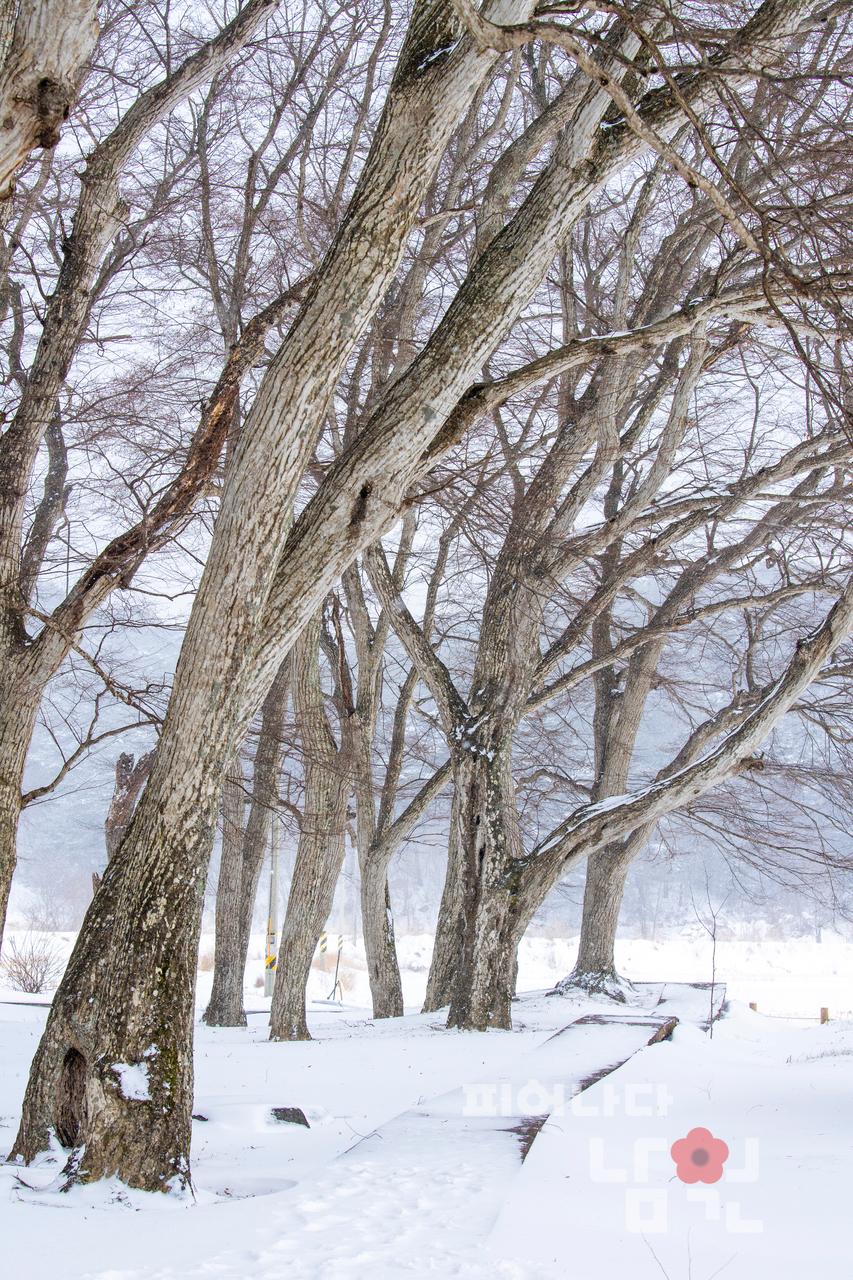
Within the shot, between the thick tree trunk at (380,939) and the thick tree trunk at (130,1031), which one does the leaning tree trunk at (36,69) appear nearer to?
the thick tree trunk at (130,1031)

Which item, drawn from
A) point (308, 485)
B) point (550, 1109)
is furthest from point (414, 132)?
point (308, 485)

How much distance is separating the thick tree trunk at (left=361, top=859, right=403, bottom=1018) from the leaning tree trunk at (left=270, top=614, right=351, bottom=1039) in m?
0.62

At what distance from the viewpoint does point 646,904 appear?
45.3 meters

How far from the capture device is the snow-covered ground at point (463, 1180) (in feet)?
8.69

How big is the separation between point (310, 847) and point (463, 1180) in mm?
6816

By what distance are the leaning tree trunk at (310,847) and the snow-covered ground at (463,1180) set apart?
2.91 metres

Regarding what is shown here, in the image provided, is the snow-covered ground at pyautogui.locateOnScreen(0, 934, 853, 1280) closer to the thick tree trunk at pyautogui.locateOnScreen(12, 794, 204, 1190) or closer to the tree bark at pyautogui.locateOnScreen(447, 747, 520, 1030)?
the thick tree trunk at pyautogui.locateOnScreen(12, 794, 204, 1190)

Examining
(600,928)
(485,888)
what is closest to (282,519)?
(485,888)

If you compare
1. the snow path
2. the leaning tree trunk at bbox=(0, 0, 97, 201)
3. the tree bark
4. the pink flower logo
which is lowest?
the snow path

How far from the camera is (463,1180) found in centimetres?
352

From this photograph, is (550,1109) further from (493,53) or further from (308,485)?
(308,485)

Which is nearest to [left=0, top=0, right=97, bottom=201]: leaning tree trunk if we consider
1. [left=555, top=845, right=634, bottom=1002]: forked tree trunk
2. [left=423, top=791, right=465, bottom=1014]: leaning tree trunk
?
[left=423, top=791, right=465, bottom=1014]: leaning tree trunk

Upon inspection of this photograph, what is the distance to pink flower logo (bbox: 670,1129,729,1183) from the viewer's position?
3365mm

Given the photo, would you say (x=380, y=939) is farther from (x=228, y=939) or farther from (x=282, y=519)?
(x=282, y=519)
